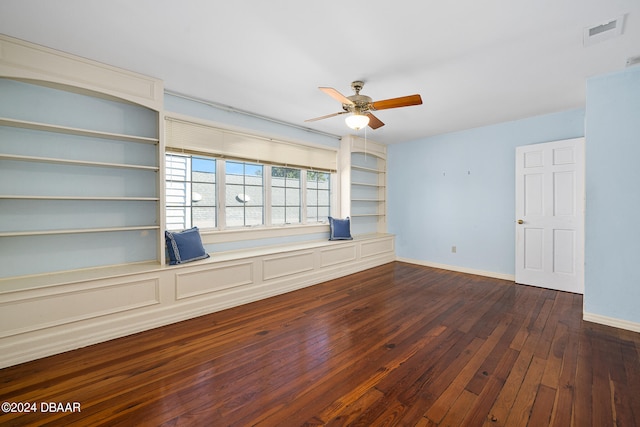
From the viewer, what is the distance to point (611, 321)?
9.18 ft

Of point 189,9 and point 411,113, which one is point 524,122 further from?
point 189,9

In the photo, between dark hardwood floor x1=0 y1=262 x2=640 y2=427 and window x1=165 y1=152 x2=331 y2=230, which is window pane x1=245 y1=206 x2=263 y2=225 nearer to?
window x1=165 y1=152 x2=331 y2=230

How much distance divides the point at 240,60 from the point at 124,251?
240 cm

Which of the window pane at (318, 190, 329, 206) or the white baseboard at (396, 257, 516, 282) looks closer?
the white baseboard at (396, 257, 516, 282)

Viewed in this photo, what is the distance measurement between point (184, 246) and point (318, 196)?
2.68m

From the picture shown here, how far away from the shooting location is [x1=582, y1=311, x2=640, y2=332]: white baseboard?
269 cm

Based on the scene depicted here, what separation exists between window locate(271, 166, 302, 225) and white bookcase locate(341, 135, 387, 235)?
1.03 meters

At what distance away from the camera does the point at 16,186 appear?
243cm

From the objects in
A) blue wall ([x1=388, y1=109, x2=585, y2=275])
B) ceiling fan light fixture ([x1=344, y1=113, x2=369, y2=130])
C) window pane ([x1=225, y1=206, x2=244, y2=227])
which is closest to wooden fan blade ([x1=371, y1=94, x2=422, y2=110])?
ceiling fan light fixture ([x1=344, y1=113, x2=369, y2=130])

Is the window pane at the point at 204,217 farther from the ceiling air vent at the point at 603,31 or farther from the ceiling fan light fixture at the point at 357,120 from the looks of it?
the ceiling air vent at the point at 603,31

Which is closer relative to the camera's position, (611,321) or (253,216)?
(611,321)

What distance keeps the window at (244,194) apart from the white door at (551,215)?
4.11 m

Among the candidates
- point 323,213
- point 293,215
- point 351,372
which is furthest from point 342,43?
point 323,213

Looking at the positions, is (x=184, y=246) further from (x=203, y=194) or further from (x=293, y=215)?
(x=293, y=215)
